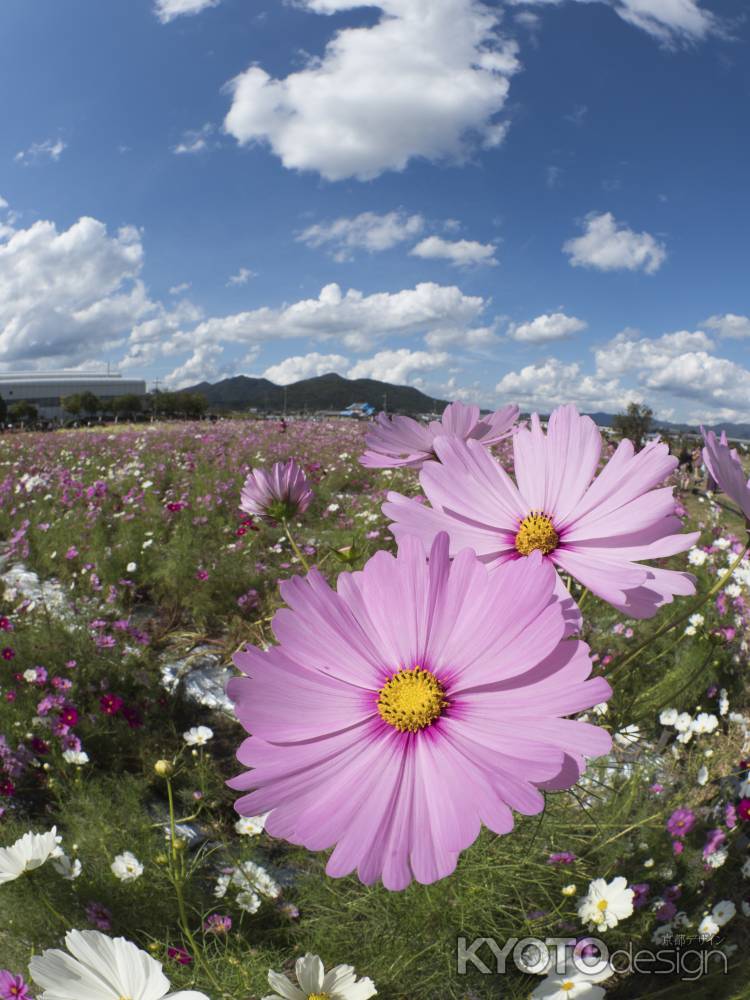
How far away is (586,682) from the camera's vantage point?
41 centimetres

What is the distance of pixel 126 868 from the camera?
1473 mm

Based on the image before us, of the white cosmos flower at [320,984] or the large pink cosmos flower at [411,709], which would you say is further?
the white cosmos flower at [320,984]

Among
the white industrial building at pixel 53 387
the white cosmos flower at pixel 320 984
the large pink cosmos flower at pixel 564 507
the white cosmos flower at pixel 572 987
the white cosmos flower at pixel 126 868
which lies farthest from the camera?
the white industrial building at pixel 53 387

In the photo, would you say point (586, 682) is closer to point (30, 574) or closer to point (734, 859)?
point (734, 859)

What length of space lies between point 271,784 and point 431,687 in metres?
0.14

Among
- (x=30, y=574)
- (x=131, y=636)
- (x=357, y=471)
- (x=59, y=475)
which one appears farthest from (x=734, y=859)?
(x=59, y=475)

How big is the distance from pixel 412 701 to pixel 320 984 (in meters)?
0.46

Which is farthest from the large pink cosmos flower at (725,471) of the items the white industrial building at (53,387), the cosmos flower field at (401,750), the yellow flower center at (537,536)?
the white industrial building at (53,387)

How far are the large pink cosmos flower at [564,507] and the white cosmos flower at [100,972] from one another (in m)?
0.49

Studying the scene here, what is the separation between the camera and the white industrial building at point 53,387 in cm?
6850

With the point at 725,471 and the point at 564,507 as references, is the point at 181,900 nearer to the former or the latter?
the point at 564,507

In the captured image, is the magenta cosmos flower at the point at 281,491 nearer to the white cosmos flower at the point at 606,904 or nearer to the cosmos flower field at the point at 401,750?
the cosmos flower field at the point at 401,750

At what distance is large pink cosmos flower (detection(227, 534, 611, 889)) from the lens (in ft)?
1.30

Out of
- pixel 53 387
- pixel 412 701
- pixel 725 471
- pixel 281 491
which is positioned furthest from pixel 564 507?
pixel 53 387
